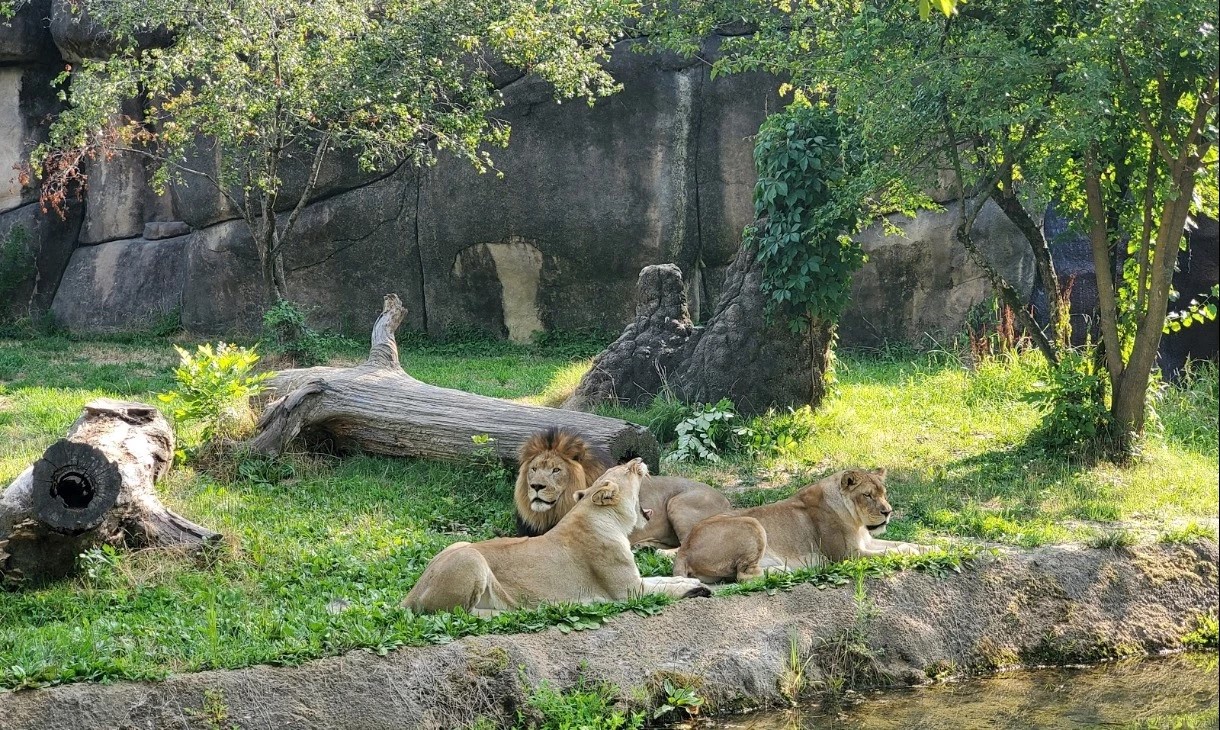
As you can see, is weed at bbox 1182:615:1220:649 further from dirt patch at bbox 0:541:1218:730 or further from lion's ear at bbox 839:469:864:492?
lion's ear at bbox 839:469:864:492

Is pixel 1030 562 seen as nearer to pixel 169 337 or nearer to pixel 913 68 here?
pixel 913 68

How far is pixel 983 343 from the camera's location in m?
15.2

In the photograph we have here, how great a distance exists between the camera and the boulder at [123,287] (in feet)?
65.0

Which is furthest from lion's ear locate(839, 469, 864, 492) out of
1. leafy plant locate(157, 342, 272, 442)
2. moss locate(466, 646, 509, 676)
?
leafy plant locate(157, 342, 272, 442)

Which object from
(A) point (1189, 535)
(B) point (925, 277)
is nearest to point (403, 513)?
(A) point (1189, 535)

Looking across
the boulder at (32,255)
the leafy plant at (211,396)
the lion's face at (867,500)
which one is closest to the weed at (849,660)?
the lion's face at (867,500)

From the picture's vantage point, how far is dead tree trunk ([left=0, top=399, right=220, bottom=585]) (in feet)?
27.3

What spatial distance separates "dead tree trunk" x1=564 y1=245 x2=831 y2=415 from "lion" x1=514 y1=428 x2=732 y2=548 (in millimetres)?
3399

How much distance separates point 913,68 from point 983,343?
19.4ft

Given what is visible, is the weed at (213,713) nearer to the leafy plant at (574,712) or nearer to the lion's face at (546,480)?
the leafy plant at (574,712)

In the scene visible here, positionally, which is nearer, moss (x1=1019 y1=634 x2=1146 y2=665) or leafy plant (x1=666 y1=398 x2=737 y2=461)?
moss (x1=1019 y1=634 x2=1146 y2=665)

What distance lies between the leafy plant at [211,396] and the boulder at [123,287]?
28.3 feet

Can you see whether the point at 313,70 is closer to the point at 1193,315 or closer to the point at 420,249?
the point at 420,249

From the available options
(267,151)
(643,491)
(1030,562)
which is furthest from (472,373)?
(1030,562)
